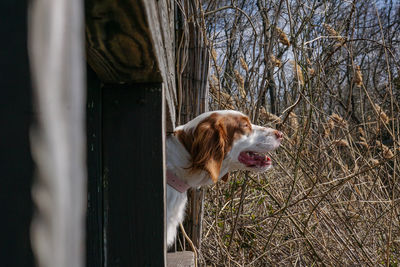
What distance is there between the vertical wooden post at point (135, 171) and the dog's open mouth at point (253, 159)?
176 cm

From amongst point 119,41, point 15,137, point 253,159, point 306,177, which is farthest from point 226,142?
point 15,137

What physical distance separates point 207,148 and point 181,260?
2.40ft

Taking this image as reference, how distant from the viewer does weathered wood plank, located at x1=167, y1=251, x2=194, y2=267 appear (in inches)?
75.9

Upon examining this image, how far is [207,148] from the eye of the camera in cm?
248

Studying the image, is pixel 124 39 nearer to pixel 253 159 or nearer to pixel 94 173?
pixel 94 173

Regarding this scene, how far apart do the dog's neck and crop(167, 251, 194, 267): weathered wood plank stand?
45 centimetres

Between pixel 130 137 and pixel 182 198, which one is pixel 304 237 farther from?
pixel 130 137

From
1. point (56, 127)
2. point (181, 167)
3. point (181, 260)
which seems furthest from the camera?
point (181, 167)

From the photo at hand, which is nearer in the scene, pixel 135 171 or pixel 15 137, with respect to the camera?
pixel 15 137

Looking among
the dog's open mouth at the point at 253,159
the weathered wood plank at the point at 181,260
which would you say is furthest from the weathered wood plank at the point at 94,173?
the dog's open mouth at the point at 253,159

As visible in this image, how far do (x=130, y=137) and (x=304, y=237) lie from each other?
1797 millimetres

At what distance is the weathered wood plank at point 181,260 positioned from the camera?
1.93m

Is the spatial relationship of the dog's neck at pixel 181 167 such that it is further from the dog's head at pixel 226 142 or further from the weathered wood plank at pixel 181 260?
the weathered wood plank at pixel 181 260

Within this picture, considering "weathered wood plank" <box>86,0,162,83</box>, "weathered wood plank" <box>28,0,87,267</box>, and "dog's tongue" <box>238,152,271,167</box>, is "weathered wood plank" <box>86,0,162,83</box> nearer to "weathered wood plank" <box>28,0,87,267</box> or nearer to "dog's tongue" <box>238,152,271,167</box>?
"weathered wood plank" <box>28,0,87,267</box>
